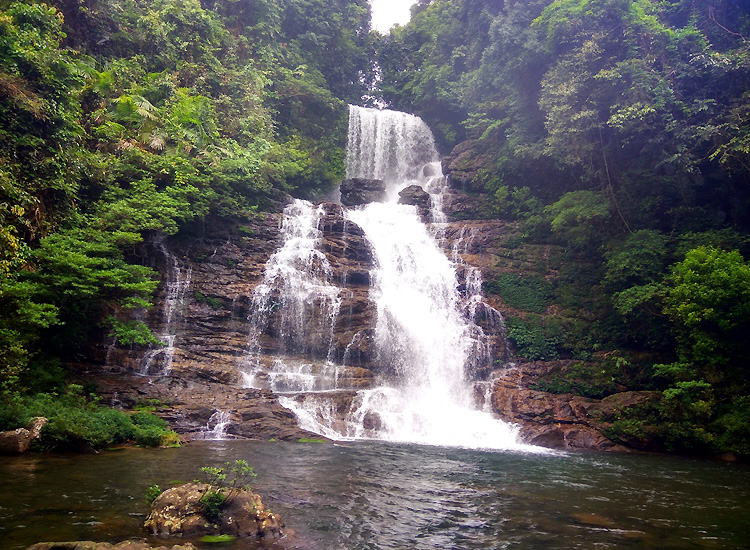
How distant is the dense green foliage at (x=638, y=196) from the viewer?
14.6m

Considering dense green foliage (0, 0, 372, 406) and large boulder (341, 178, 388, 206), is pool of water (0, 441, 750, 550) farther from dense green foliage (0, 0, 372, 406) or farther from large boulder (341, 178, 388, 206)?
large boulder (341, 178, 388, 206)

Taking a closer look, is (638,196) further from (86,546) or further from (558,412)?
(86,546)

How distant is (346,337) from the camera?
18.0m

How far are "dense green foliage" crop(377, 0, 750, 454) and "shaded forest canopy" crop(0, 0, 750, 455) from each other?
0.29 feet

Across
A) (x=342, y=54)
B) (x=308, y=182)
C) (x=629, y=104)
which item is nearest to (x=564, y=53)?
(x=629, y=104)

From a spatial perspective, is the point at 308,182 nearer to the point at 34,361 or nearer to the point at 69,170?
the point at 69,170

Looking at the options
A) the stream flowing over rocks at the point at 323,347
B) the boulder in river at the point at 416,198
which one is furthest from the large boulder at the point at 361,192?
the stream flowing over rocks at the point at 323,347

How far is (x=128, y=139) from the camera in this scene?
742 inches

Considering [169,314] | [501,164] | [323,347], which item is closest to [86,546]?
[323,347]

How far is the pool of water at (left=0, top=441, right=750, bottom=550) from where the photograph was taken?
572 cm

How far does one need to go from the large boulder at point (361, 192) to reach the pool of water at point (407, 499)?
56.8 ft

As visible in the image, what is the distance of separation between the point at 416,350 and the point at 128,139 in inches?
536

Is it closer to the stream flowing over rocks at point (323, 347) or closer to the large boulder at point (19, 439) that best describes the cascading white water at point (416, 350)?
the stream flowing over rocks at point (323, 347)

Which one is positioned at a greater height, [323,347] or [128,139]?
[128,139]
